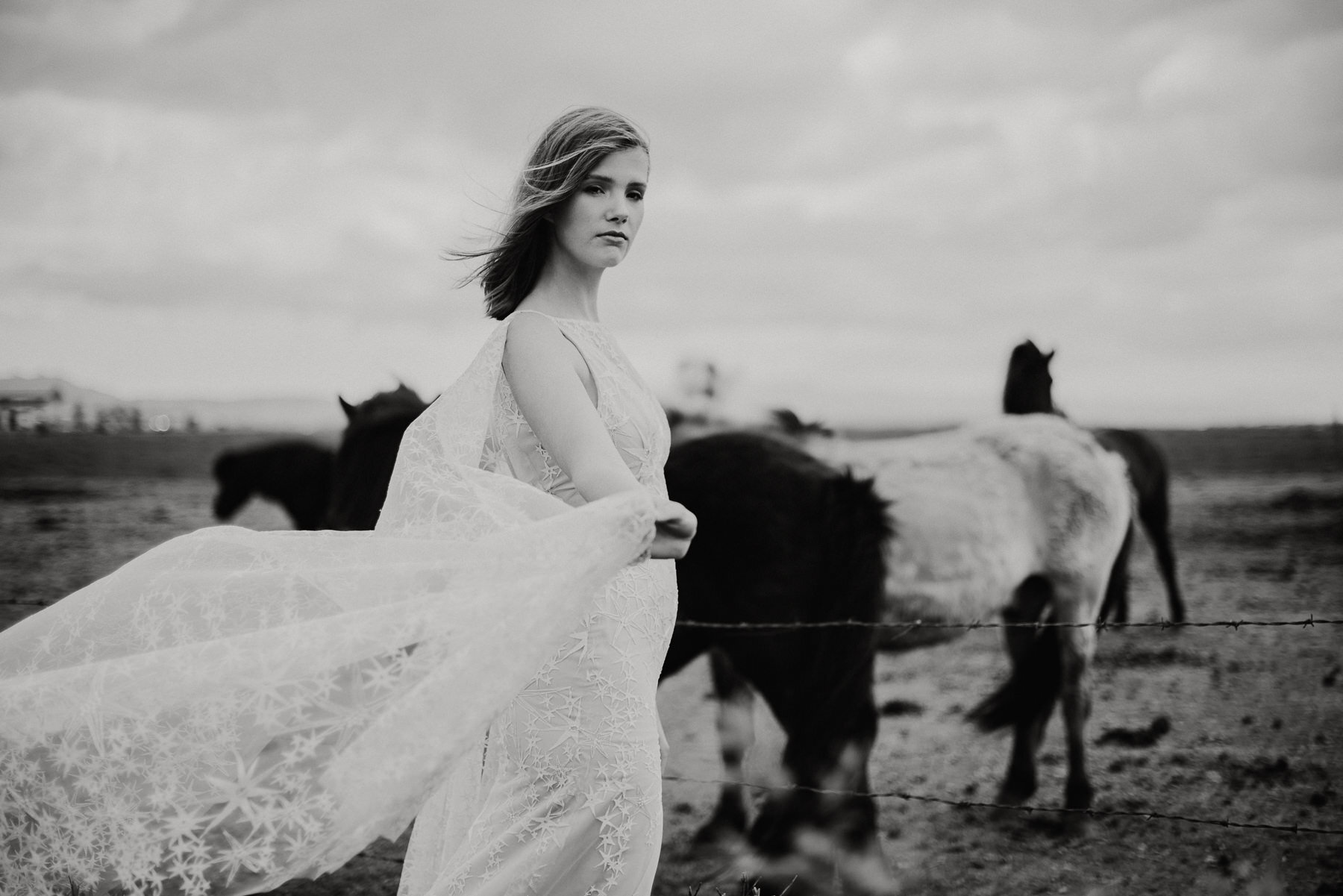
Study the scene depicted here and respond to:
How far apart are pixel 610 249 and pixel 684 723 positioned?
18.3 ft

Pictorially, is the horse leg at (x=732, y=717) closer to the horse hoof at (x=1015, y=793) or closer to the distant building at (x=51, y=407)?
the horse hoof at (x=1015, y=793)

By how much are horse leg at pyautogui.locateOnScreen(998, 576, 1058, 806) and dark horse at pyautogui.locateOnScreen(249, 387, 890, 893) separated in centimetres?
170

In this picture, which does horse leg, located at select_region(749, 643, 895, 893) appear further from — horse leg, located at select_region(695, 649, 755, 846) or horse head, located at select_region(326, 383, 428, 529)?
horse head, located at select_region(326, 383, 428, 529)

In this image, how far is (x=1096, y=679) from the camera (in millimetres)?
7695

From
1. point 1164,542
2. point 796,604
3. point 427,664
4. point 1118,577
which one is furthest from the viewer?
point 1164,542

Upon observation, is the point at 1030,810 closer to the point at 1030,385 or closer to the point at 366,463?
the point at 1030,385

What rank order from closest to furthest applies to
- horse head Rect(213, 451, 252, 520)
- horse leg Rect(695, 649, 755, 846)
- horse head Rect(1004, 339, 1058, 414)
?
horse leg Rect(695, 649, 755, 846), horse head Rect(1004, 339, 1058, 414), horse head Rect(213, 451, 252, 520)

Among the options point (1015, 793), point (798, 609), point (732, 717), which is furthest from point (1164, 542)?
point (798, 609)

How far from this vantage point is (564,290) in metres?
1.90

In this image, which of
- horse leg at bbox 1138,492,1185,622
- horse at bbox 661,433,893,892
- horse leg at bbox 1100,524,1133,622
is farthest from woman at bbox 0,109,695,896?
horse leg at bbox 1138,492,1185,622

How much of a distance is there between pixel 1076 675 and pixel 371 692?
461 centimetres

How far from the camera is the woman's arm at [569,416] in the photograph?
157 centimetres

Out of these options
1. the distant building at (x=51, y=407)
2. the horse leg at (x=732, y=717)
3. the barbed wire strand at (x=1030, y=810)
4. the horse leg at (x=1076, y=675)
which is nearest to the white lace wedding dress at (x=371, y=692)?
the barbed wire strand at (x=1030, y=810)

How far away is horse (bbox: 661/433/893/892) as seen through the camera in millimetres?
3648
